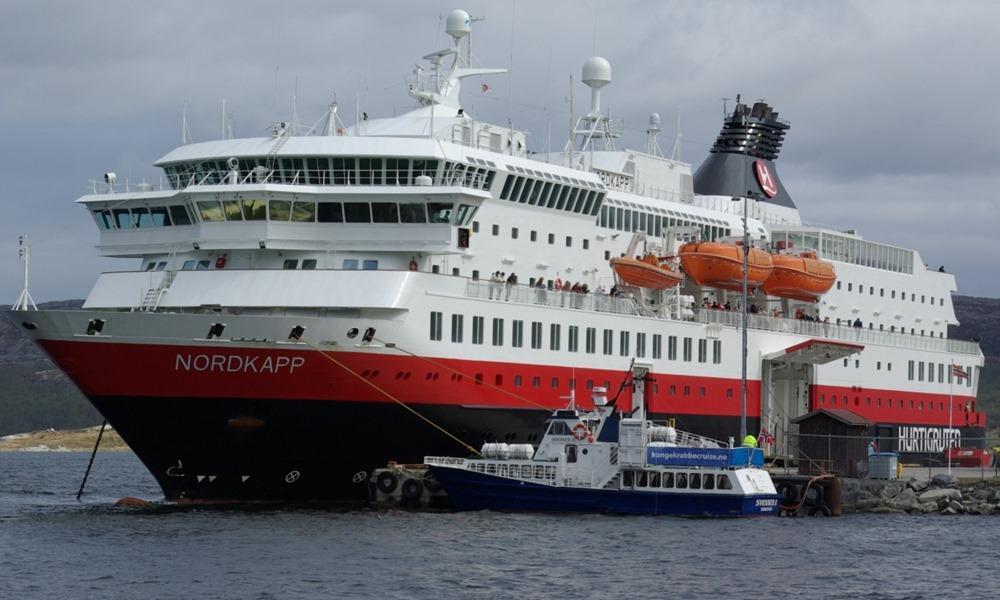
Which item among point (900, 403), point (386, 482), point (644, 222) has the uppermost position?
point (644, 222)

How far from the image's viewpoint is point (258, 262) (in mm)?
44938

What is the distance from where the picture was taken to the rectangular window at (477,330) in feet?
148

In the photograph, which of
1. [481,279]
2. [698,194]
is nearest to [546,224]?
[481,279]

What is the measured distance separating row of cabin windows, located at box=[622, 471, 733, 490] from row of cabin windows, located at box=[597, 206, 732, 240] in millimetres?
11844

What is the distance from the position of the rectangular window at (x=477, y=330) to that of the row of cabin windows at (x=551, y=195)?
4487mm

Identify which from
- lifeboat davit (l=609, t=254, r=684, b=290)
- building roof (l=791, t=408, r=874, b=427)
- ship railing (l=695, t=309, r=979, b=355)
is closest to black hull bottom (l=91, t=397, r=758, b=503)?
lifeboat davit (l=609, t=254, r=684, b=290)

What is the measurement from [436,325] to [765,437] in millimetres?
17767

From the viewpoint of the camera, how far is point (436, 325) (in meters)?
43.8

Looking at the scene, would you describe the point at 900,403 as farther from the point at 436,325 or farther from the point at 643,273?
the point at 436,325

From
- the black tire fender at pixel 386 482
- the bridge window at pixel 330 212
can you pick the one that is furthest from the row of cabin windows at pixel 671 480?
the bridge window at pixel 330 212

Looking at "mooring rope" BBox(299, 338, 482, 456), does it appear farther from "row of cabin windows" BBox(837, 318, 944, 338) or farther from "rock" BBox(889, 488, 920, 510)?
"row of cabin windows" BBox(837, 318, 944, 338)

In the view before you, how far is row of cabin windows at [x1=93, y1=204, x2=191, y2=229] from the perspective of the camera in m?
46.1

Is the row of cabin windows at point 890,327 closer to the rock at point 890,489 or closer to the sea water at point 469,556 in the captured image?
the rock at point 890,489

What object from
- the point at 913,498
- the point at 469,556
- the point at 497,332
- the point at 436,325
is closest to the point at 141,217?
the point at 436,325
